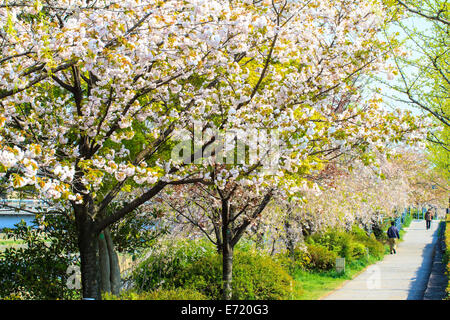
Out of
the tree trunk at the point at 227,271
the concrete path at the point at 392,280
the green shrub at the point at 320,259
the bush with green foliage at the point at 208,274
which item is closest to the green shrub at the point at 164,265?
the bush with green foliage at the point at 208,274

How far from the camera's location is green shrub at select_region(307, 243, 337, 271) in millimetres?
17000

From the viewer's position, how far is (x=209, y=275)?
9938mm

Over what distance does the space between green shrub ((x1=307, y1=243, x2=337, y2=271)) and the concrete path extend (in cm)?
108

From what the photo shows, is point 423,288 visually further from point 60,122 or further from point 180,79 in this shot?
point 60,122

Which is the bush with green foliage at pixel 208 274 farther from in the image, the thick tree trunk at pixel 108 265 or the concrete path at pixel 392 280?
the concrete path at pixel 392 280

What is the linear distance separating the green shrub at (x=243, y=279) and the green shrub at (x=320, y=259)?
6.69m

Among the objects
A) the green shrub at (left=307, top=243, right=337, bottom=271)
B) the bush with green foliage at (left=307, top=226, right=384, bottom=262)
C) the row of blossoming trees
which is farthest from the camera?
the bush with green foliage at (left=307, top=226, right=384, bottom=262)

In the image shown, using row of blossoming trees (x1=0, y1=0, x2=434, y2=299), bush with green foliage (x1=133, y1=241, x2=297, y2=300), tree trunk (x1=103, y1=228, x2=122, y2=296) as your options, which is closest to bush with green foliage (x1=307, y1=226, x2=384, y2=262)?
bush with green foliage (x1=133, y1=241, x2=297, y2=300)

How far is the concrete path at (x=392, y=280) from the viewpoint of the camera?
1254cm

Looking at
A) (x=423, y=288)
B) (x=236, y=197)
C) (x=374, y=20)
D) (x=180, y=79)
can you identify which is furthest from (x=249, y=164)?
(x=423, y=288)

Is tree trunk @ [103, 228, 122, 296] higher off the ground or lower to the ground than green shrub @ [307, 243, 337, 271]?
higher

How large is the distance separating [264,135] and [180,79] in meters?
1.58

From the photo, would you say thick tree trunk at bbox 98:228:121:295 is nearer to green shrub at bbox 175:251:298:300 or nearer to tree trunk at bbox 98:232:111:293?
tree trunk at bbox 98:232:111:293

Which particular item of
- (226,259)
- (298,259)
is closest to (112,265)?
(226,259)
